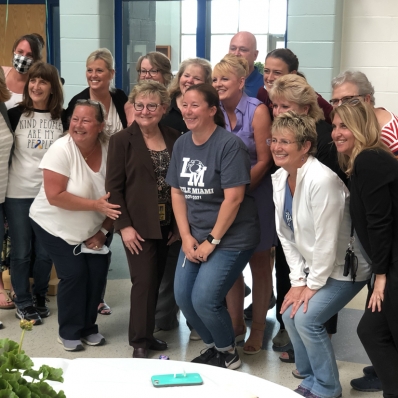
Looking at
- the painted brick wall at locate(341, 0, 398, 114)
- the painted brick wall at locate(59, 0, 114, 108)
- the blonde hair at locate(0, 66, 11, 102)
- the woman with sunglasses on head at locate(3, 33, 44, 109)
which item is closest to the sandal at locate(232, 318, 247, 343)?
the blonde hair at locate(0, 66, 11, 102)

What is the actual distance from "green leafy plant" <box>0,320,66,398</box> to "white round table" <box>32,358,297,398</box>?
0.45 m

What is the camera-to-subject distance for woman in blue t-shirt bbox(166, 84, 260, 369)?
2859 millimetres

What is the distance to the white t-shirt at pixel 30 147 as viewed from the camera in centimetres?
351

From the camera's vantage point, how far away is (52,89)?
351 centimetres

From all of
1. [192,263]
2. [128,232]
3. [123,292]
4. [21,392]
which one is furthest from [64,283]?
[21,392]

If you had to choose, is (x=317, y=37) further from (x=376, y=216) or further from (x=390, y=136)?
(x=376, y=216)

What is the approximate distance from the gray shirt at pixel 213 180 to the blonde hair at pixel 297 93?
0.95 ft

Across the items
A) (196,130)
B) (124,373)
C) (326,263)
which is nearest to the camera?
(124,373)

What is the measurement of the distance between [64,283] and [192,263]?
744 millimetres

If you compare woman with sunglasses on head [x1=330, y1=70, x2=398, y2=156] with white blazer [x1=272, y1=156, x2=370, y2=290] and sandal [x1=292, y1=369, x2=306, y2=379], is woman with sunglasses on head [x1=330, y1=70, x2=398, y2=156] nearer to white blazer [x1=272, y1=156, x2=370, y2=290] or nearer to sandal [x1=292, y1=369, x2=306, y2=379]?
white blazer [x1=272, y1=156, x2=370, y2=290]

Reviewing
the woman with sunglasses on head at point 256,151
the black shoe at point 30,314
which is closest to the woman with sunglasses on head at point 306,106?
the woman with sunglasses on head at point 256,151

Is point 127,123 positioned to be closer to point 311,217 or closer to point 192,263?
point 192,263

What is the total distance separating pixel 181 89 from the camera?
11.2 ft

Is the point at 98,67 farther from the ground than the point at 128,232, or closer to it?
farther from the ground
